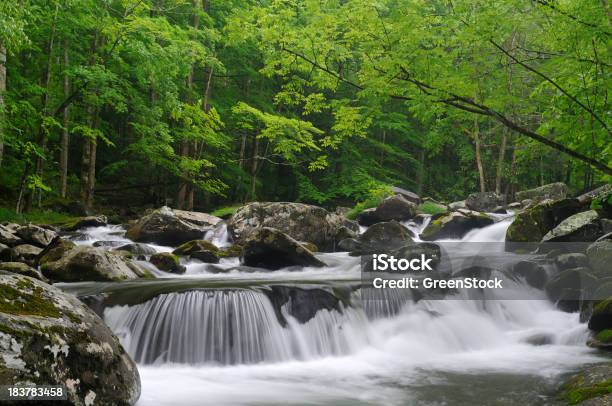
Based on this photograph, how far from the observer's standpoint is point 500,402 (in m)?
5.25

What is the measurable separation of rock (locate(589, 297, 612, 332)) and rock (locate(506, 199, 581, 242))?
553 cm

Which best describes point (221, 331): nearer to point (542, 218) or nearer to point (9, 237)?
point (9, 237)

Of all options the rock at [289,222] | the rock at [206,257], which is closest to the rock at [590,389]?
the rock at [206,257]

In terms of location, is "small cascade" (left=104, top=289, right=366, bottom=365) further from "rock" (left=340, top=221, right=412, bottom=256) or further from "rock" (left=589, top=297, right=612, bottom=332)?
"rock" (left=340, top=221, right=412, bottom=256)

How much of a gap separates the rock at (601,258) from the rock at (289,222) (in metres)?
7.29

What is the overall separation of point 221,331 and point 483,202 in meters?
18.1

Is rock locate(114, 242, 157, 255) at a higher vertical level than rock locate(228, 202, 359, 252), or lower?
lower

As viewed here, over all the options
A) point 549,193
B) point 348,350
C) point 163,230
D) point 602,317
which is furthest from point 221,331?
point 549,193

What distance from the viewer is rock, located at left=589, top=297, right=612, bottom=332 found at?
23.9 ft

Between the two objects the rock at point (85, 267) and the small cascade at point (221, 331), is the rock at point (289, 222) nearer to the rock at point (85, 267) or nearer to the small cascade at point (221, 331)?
the rock at point (85, 267)

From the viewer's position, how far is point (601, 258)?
9008 mm

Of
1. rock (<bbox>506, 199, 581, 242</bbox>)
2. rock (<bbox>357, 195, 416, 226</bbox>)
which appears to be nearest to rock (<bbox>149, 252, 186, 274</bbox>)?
rock (<bbox>506, 199, 581, 242</bbox>)

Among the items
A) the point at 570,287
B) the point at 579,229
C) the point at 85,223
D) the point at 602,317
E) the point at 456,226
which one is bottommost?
the point at 602,317

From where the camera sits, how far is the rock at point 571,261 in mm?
9523
